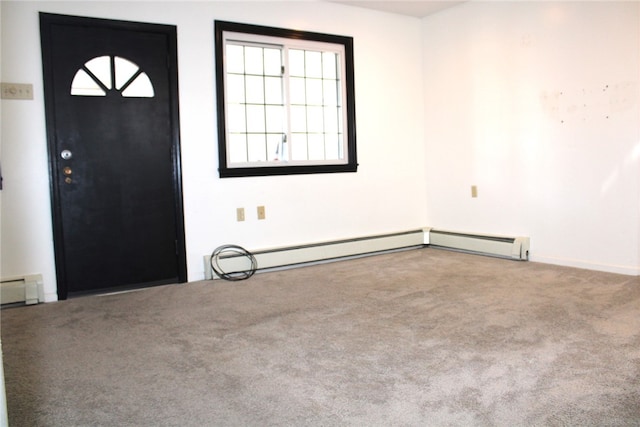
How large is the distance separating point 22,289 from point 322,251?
95.8 inches

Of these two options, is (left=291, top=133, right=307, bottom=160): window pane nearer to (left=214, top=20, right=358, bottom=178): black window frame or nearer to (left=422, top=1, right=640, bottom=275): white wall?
(left=214, top=20, right=358, bottom=178): black window frame

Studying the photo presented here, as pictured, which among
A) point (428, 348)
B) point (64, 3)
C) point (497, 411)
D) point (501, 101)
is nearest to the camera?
point (497, 411)

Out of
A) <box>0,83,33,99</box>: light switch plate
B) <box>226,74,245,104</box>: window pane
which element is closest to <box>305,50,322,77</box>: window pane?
<box>226,74,245,104</box>: window pane

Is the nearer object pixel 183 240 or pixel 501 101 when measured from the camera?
pixel 183 240

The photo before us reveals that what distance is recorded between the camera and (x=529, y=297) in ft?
11.3

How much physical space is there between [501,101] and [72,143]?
3.69 meters

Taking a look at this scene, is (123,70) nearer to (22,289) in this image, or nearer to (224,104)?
(224,104)

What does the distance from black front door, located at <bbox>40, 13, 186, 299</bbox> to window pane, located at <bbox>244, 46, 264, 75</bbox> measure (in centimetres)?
71

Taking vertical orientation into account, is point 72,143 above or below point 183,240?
above

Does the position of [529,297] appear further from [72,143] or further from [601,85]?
[72,143]

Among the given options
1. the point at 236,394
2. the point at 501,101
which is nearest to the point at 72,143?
the point at 236,394

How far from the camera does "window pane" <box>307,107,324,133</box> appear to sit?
16.5 feet

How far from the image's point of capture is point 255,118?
4.72 metres

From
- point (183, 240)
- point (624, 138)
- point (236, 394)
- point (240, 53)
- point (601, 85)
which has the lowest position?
point (236, 394)
